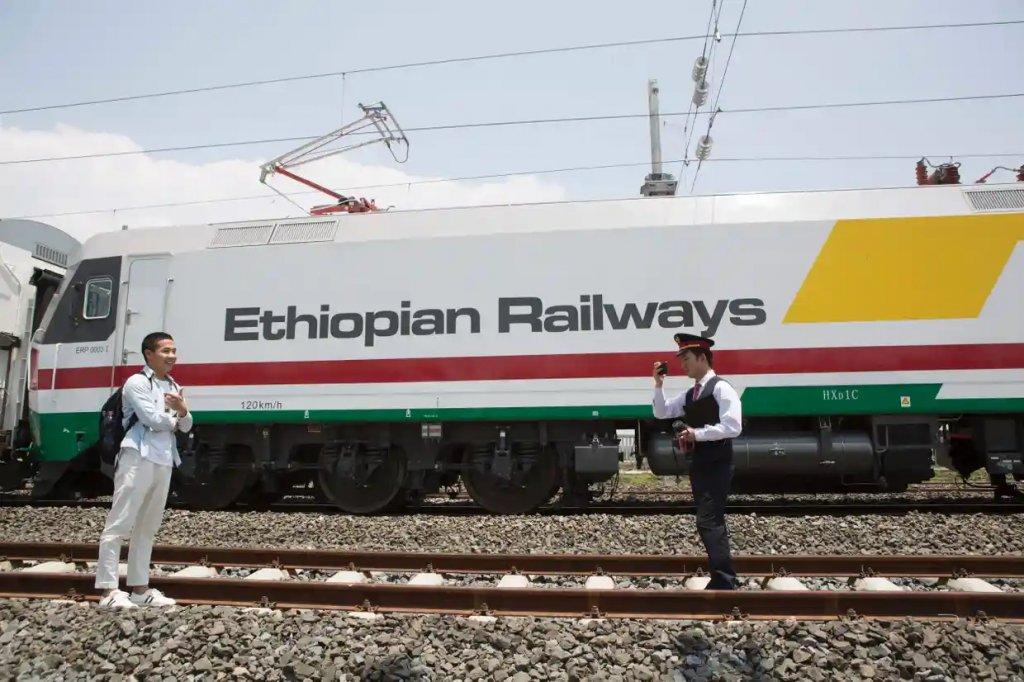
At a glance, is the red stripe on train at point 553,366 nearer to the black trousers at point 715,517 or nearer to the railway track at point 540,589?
the railway track at point 540,589

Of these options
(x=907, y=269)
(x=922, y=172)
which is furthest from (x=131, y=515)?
(x=922, y=172)

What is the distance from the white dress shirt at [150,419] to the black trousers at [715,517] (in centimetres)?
339

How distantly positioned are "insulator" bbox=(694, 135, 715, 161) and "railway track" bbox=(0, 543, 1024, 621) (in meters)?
9.43

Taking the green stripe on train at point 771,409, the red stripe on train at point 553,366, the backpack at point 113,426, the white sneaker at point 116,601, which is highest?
the red stripe on train at point 553,366

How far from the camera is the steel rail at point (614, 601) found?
408 cm

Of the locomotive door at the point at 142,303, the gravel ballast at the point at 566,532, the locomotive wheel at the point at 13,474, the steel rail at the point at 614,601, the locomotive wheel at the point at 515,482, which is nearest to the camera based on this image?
the steel rail at the point at 614,601

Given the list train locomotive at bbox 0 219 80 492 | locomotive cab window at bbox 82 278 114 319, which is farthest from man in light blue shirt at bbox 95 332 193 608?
train locomotive at bbox 0 219 80 492

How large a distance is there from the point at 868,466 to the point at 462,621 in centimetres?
624

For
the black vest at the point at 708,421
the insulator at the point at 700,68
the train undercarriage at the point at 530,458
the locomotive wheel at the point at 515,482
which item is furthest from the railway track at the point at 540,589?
the insulator at the point at 700,68

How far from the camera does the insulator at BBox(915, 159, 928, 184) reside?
971cm

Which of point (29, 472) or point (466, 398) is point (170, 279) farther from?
point (466, 398)

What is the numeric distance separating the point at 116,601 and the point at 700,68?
429 inches

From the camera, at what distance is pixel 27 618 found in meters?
4.23

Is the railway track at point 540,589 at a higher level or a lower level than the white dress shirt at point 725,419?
lower
